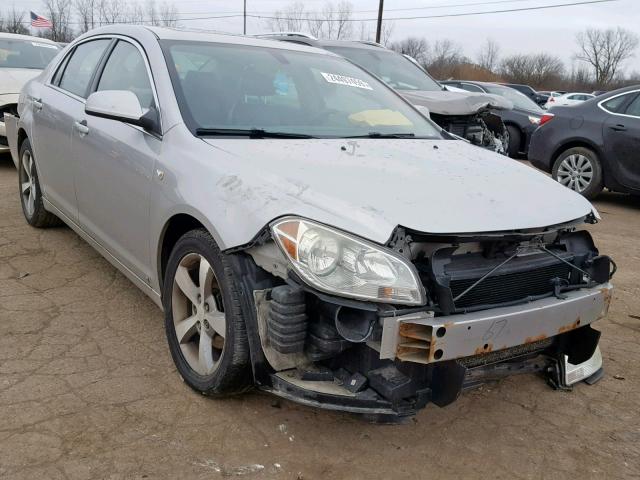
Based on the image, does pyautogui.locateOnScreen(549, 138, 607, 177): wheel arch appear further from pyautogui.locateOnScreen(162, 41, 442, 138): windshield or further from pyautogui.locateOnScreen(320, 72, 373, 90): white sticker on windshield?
pyautogui.locateOnScreen(320, 72, 373, 90): white sticker on windshield

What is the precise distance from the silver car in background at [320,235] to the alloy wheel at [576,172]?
4781 millimetres

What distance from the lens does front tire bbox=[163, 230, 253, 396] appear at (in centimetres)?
245

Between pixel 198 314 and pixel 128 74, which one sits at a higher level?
pixel 128 74

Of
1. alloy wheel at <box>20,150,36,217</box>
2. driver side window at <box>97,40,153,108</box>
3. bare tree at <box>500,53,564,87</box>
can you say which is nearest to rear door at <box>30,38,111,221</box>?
driver side window at <box>97,40,153,108</box>

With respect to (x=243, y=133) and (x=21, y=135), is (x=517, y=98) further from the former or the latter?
(x=243, y=133)

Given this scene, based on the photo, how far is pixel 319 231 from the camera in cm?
217

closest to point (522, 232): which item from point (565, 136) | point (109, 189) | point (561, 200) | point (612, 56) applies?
point (561, 200)

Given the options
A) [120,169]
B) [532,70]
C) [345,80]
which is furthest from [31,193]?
[532,70]

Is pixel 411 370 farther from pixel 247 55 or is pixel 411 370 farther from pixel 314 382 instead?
pixel 247 55

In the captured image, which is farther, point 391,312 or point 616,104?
point 616,104

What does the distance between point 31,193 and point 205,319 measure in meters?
3.11

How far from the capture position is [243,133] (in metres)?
2.93

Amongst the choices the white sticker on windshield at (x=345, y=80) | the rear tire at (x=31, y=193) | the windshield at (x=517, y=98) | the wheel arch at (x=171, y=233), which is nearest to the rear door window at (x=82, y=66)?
the rear tire at (x=31, y=193)

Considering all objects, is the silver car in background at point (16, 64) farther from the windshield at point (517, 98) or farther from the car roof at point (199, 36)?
the windshield at point (517, 98)
